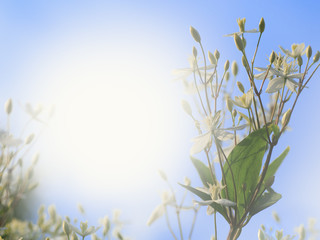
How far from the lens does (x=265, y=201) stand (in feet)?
4.50

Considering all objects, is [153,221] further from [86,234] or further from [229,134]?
[229,134]

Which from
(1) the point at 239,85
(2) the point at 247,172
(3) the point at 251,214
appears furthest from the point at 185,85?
(3) the point at 251,214

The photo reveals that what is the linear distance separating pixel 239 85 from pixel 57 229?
1.46m

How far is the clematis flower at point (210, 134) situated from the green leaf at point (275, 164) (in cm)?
21

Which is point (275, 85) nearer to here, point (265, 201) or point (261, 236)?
point (265, 201)

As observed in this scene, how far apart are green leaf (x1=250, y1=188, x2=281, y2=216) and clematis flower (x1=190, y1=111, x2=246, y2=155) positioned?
0.83ft

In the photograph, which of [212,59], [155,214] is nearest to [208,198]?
[155,214]

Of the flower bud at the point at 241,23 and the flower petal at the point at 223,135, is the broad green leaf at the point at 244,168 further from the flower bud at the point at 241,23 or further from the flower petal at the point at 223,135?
the flower bud at the point at 241,23

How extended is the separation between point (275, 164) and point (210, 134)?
30cm

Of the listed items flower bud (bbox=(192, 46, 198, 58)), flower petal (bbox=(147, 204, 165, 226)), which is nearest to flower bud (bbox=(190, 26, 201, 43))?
flower bud (bbox=(192, 46, 198, 58))

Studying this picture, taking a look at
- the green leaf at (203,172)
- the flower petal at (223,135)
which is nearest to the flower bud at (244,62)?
the flower petal at (223,135)

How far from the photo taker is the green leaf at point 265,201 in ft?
4.45

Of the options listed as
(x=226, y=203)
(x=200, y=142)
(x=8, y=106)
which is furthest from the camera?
(x=8, y=106)

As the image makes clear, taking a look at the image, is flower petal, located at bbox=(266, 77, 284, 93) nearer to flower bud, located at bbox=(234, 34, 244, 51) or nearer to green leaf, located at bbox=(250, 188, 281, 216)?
flower bud, located at bbox=(234, 34, 244, 51)
